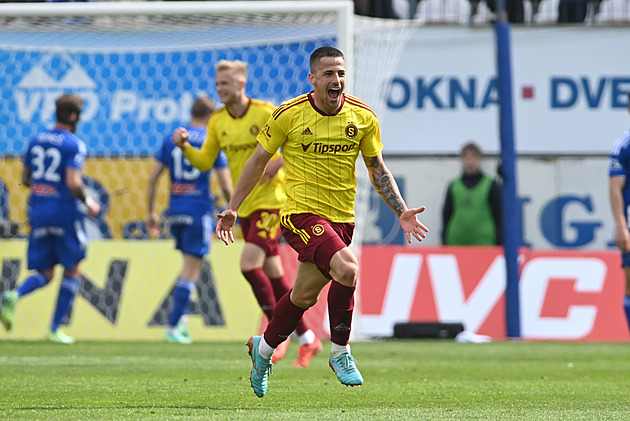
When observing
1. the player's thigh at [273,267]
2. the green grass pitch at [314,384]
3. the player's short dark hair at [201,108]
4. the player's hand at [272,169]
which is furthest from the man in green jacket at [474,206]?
the player's hand at [272,169]

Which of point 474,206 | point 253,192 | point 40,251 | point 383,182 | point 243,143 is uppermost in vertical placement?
point 383,182

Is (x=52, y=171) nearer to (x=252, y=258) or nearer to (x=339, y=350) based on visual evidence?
(x=252, y=258)

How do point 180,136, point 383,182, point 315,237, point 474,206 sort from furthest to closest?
point 474,206 → point 180,136 → point 383,182 → point 315,237

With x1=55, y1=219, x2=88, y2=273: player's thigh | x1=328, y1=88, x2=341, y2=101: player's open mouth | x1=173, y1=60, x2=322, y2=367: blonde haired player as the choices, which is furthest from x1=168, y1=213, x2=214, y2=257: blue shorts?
x1=328, y1=88, x2=341, y2=101: player's open mouth

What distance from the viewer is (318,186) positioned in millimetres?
6453

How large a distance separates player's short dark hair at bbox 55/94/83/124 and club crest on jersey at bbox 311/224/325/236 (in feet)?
18.7

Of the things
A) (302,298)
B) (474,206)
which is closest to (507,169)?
(474,206)

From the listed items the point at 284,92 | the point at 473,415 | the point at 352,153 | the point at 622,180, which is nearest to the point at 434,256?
the point at 284,92

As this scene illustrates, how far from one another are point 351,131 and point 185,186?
5.59m

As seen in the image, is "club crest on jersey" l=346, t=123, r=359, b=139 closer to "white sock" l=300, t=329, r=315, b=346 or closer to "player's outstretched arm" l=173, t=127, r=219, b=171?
"player's outstretched arm" l=173, t=127, r=219, b=171

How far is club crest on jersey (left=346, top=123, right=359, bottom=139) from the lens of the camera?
642cm

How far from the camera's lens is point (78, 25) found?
42.2 feet

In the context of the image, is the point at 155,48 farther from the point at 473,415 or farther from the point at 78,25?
the point at 473,415

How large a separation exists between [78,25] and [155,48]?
0.91 meters
